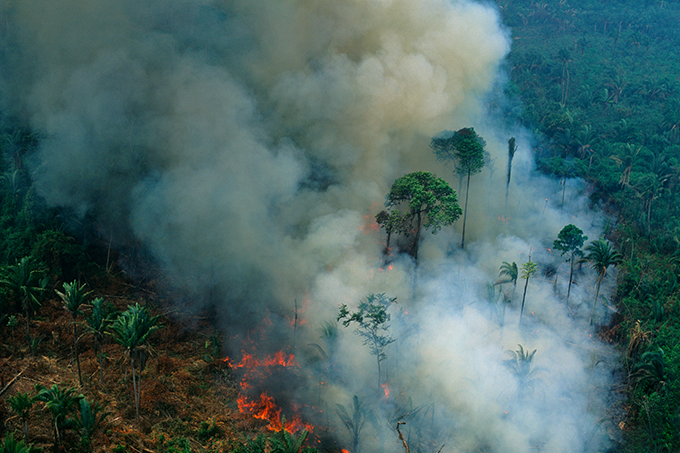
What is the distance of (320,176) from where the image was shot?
4916 centimetres

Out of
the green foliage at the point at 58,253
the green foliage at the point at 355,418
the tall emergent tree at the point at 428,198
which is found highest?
the tall emergent tree at the point at 428,198

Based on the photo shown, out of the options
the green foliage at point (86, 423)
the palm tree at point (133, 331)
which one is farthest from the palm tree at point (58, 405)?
the palm tree at point (133, 331)

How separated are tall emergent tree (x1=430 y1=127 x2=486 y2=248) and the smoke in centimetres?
259

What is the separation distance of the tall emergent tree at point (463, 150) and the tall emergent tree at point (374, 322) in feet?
49.2

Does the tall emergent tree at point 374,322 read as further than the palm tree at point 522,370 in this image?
Yes

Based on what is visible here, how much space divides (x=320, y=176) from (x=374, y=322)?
1831cm

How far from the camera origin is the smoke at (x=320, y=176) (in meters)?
36.3

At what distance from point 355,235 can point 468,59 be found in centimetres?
2725

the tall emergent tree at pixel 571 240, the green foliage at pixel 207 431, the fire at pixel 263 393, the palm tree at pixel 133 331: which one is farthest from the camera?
the tall emergent tree at pixel 571 240

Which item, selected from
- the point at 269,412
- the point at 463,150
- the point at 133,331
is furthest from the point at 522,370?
the point at 133,331

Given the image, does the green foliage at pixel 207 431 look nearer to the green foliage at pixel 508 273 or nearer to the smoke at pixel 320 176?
the smoke at pixel 320 176

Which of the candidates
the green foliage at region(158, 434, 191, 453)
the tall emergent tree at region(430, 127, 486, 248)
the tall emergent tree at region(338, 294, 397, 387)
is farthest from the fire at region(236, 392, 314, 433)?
the tall emergent tree at region(430, 127, 486, 248)

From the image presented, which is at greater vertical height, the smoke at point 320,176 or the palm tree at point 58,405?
the smoke at point 320,176

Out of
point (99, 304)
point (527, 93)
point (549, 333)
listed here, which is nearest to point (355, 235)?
point (549, 333)
